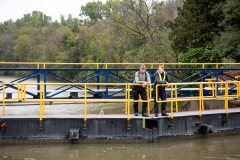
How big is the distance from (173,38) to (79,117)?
594 inches

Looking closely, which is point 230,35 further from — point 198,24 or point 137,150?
point 137,150

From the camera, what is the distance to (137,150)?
13133 millimetres

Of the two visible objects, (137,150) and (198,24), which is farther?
(198,24)

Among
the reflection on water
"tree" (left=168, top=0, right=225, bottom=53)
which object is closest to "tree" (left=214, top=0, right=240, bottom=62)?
"tree" (left=168, top=0, right=225, bottom=53)

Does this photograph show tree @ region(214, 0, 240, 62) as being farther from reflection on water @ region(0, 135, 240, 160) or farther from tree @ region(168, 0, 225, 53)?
reflection on water @ region(0, 135, 240, 160)

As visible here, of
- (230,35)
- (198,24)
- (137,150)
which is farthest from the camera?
(198,24)

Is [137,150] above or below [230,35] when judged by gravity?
below

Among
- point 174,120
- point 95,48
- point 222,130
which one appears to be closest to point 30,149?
point 174,120

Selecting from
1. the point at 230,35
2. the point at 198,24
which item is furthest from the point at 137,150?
the point at 198,24

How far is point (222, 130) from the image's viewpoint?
15.4 m

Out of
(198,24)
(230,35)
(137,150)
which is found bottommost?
Result: (137,150)

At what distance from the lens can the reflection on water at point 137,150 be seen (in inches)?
489

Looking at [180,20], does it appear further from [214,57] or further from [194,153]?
[194,153]

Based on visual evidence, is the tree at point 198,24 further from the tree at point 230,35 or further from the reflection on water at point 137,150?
the reflection on water at point 137,150
